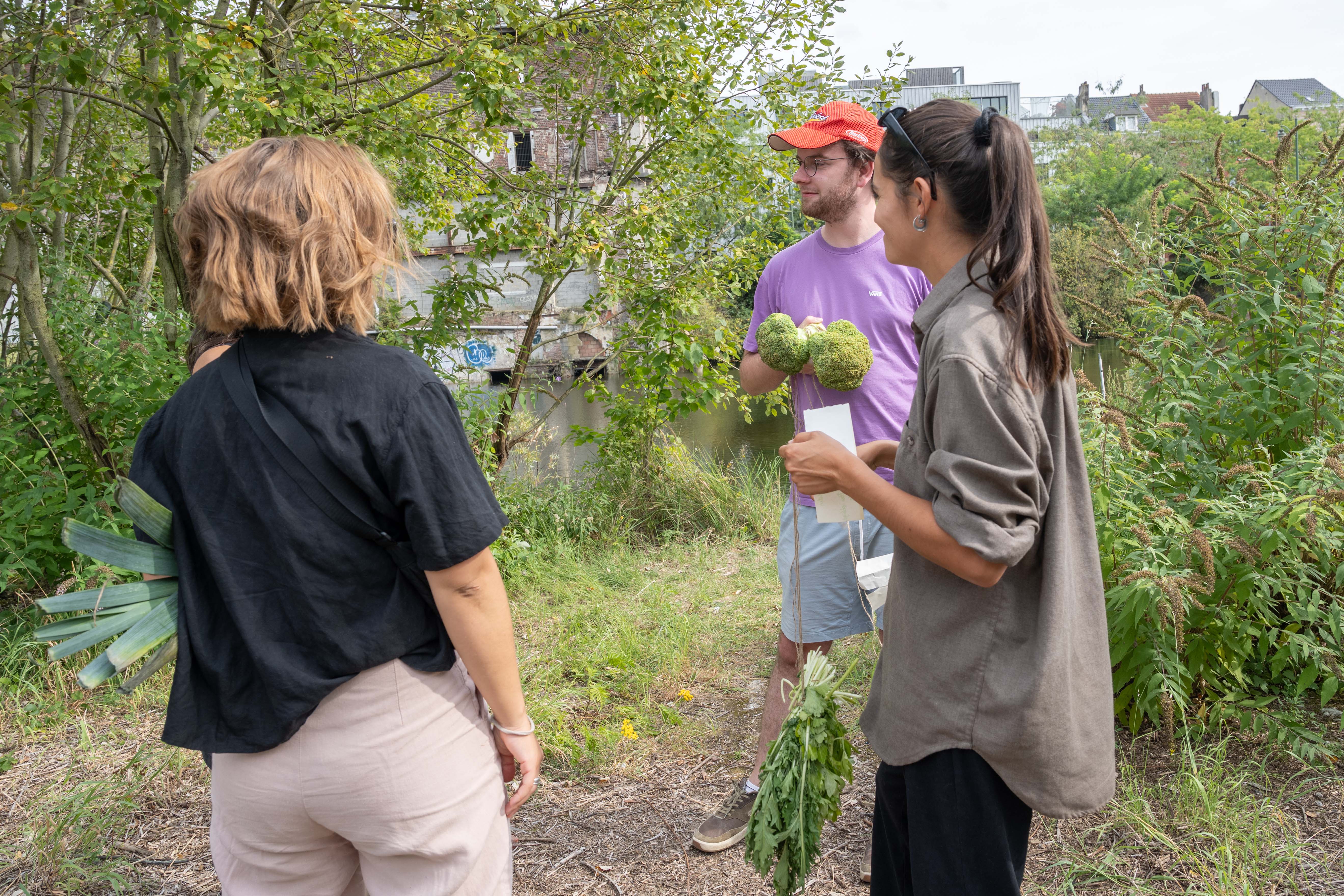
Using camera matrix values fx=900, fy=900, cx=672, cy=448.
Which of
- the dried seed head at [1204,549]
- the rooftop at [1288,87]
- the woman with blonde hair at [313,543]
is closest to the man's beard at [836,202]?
the dried seed head at [1204,549]

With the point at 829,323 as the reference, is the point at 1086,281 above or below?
below

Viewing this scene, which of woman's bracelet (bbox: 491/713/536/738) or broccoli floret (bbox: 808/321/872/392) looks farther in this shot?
broccoli floret (bbox: 808/321/872/392)

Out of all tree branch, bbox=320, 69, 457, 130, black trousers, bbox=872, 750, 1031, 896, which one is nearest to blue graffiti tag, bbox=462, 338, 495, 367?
tree branch, bbox=320, 69, 457, 130

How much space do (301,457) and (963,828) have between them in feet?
3.86

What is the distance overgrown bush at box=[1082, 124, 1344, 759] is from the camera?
2607mm

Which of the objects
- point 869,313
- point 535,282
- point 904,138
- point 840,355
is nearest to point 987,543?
point 904,138

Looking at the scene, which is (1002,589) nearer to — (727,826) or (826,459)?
(826,459)

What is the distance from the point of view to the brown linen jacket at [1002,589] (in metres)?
1.33

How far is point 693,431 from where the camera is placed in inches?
504

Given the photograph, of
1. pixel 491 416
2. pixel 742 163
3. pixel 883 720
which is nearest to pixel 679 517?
pixel 491 416

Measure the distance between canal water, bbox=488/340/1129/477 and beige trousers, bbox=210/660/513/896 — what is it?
4984mm

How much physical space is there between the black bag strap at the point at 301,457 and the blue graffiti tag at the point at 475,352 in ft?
14.5

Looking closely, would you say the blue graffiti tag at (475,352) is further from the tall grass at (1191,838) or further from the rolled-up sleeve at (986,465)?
the rolled-up sleeve at (986,465)

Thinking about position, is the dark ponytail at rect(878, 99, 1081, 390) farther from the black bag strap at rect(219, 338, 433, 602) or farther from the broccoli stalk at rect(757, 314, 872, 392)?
the black bag strap at rect(219, 338, 433, 602)
